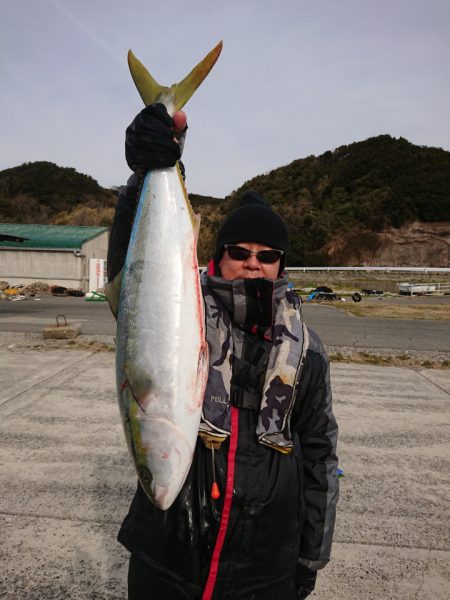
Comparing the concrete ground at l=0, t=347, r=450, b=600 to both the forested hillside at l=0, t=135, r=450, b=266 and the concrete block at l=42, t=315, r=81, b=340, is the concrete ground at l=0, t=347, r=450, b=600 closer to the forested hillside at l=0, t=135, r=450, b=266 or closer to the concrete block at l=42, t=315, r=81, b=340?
the concrete block at l=42, t=315, r=81, b=340

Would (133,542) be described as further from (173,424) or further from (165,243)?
(165,243)

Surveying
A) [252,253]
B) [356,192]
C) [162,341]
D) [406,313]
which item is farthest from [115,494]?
[356,192]

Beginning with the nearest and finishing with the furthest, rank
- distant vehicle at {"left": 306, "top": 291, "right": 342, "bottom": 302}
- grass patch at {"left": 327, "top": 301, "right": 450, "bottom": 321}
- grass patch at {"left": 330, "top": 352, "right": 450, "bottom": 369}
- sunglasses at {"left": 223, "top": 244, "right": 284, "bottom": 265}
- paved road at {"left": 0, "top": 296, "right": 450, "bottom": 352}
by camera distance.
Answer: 1. sunglasses at {"left": 223, "top": 244, "right": 284, "bottom": 265}
2. grass patch at {"left": 330, "top": 352, "right": 450, "bottom": 369}
3. paved road at {"left": 0, "top": 296, "right": 450, "bottom": 352}
4. grass patch at {"left": 327, "top": 301, "right": 450, "bottom": 321}
5. distant vehicle at {"left": 306, "top": 291, "right": 342, "bottom": 302}

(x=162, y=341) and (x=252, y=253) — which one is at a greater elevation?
(x=252, y=253)

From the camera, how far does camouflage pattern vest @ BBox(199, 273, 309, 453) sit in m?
1.46

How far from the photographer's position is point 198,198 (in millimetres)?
78000

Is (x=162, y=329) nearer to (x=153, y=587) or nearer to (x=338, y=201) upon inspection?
(x=153, y=587)

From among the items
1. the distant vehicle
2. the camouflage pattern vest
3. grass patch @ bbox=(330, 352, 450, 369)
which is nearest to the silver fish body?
the camouflage pattern vest

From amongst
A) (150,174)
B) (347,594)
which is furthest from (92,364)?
(150,174)

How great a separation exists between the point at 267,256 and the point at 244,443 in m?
0.70

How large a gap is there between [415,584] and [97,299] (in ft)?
64.0

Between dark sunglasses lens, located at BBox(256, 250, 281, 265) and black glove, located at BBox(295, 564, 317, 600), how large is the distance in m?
1.19

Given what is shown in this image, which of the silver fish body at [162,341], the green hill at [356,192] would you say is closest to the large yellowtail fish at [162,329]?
the silver fish body at [162,341]

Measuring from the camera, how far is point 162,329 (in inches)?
54.9
